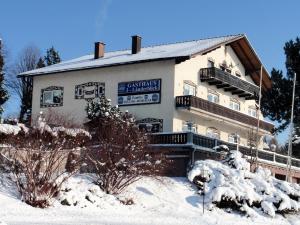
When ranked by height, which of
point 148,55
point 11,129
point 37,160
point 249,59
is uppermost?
point 249,59

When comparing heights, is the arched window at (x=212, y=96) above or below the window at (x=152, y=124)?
above

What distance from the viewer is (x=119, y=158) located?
80.8 ft

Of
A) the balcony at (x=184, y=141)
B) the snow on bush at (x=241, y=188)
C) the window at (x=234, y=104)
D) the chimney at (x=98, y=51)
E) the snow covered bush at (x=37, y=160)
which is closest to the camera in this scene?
the snow covered bush at (x=37, y=160)

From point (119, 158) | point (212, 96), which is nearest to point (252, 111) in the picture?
point (212, 96)

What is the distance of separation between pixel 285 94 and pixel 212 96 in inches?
242

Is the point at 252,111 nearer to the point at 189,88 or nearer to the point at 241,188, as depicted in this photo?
the point at 189,88

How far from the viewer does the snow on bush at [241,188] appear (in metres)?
25.6

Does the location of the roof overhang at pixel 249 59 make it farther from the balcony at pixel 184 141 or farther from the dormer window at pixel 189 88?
the balcony at pixel 184 141

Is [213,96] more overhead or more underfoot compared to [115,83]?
more underfoot

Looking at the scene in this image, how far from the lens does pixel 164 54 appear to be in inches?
1597

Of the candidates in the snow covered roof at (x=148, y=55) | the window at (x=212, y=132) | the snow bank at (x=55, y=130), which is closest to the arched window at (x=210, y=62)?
the snow covered roof at (x=148, y=55)

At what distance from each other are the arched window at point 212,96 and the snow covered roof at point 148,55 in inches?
147

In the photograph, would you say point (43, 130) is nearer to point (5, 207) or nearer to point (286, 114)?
point (5, 207)

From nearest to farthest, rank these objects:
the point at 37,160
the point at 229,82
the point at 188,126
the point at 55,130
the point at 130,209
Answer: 1. the point at 37,160
2. the point at 55,130
3. the point at 130,209
4. the point at 188,126
5. the point at 229,82
